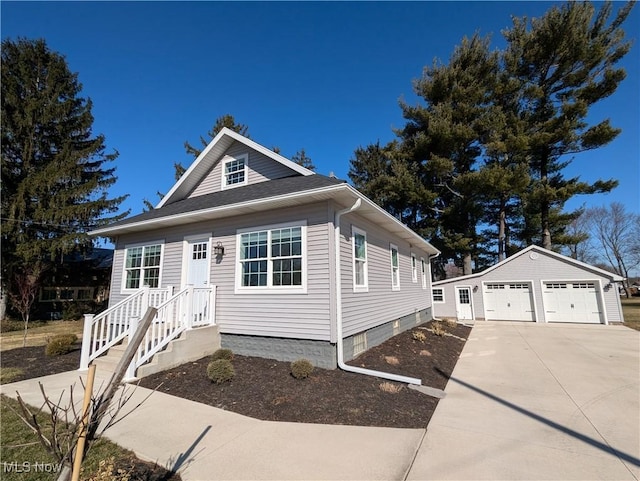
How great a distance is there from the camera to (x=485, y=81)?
21.9 meters

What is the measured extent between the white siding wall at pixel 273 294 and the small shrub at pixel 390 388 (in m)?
1.51

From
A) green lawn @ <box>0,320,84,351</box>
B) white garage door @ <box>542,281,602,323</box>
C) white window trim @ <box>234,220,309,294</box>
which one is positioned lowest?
green lawn @ <box>0,320,84,351</box>

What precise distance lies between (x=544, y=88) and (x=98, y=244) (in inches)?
1247

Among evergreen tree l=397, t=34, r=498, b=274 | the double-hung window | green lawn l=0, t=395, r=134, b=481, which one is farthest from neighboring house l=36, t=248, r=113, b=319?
evergreen tree l=397, t=34, r=498, b=274

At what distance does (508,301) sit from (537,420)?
52.4ft

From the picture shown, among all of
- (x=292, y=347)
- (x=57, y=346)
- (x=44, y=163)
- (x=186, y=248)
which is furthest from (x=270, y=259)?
(x=44, y=163)

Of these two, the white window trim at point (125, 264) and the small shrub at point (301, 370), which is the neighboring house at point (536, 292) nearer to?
the small shrub at point (301, 370)

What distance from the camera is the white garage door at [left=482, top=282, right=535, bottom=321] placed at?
1755 centimetres

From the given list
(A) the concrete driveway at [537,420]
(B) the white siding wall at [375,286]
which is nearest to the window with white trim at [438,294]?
(B) the white siding wall at [375,286]

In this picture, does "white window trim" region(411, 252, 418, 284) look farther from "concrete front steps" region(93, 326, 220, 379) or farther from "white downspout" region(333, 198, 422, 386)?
"concrete front steps" region(93, 326, 220, 379)

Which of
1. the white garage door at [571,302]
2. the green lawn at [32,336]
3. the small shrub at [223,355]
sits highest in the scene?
the white garage door at [571,302]

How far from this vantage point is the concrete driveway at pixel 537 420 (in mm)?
3143

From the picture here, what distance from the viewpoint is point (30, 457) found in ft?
10.9

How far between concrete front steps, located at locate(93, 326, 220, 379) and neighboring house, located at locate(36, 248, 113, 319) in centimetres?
1388
